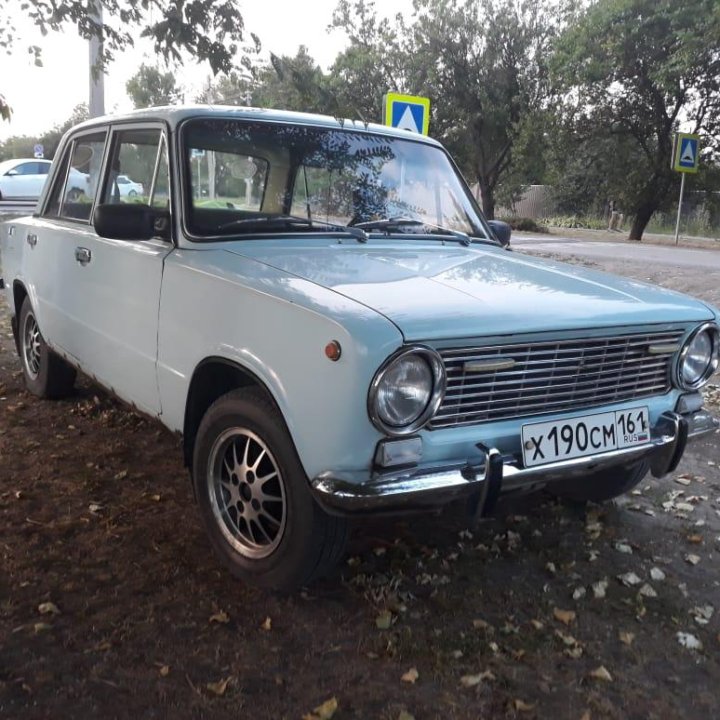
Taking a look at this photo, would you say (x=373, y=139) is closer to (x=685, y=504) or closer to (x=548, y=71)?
(x=685, y=504)

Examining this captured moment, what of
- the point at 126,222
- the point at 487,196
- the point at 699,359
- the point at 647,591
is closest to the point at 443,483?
the point at 647,591

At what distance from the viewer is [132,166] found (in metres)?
3.99

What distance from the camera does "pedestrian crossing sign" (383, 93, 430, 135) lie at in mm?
7918

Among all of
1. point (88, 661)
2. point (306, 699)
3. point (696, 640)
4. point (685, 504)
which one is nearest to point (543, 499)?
point (685, 504)

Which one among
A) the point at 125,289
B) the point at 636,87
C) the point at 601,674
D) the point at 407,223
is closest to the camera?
the point at 601,674

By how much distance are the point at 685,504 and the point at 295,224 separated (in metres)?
2.56

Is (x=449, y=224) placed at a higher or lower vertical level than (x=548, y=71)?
lower

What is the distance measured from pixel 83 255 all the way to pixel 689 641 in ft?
11.4

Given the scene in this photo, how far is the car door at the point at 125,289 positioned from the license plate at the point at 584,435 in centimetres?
175

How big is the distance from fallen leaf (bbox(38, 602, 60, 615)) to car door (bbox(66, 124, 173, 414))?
0.99m

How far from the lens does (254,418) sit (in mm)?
2729

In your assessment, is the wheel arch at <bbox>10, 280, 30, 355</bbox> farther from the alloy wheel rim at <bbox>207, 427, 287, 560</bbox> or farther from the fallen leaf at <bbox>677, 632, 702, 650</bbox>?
the fallen leaf at <bbox>677, 632, 702, 650</bbox>

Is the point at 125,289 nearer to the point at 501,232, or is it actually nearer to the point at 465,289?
the point at 465,289

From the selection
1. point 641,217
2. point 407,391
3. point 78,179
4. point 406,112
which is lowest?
point 407,391
